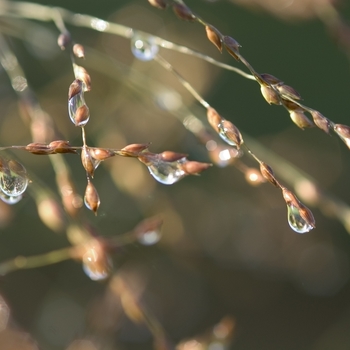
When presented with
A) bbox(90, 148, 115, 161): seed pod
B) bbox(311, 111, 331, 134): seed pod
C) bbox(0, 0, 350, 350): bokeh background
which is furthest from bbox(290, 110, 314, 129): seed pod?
bbox(0, 0, 350, 350): bokeh background

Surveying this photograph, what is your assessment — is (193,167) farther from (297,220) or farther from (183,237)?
(183,237)

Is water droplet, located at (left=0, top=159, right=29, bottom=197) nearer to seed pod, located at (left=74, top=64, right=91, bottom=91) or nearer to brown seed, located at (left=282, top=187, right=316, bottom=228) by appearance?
seed pod, located at (left=74, top=64, right=91, bottom=91)

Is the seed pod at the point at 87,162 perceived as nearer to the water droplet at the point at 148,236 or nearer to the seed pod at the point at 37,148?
the seed pod at the point at 37,148

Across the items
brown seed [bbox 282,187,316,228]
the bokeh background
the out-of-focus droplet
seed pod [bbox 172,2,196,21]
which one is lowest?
the bokeh background

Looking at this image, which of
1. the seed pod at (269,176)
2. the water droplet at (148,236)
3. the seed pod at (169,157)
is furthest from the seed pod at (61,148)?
→ the water droplet at (148,236)

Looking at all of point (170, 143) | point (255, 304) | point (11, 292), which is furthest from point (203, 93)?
point (11, 292)

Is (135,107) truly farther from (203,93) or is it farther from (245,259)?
(245,259)
